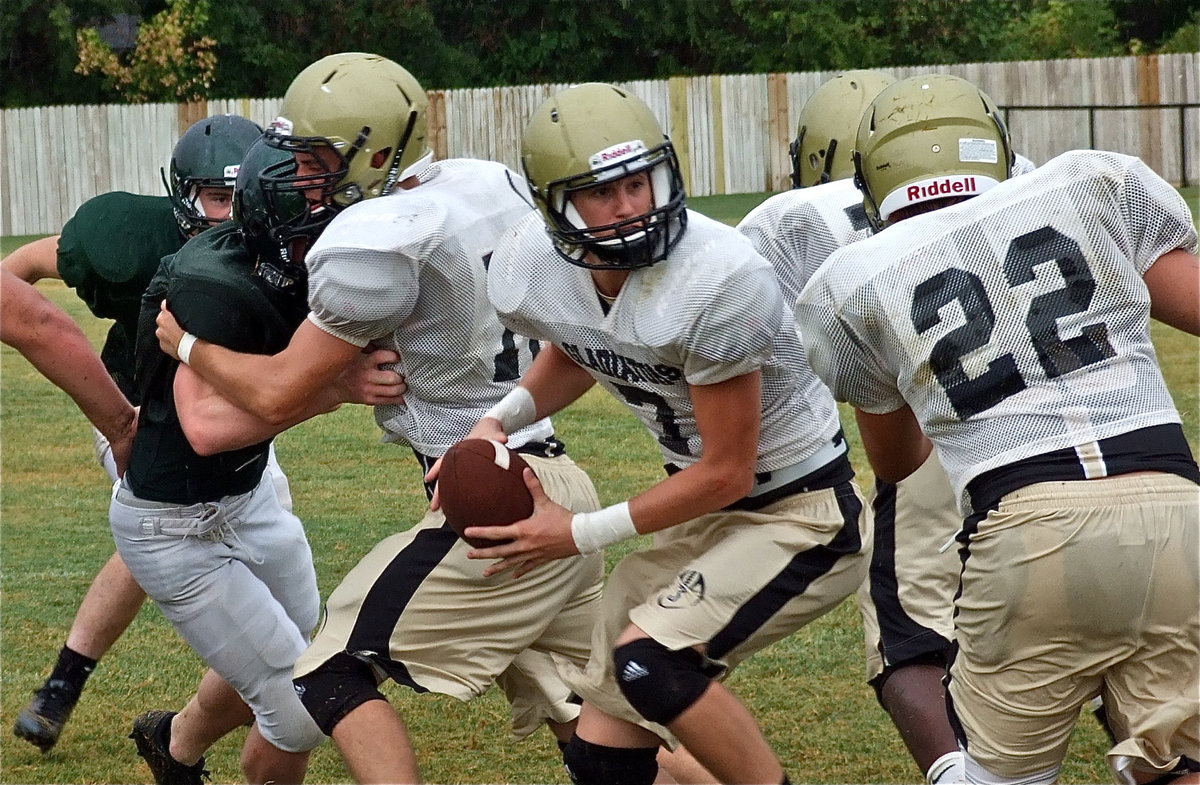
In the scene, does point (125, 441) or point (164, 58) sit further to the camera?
point (164, 58)

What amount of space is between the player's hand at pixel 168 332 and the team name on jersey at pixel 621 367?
0.88 metres

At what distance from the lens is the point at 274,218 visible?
3.27m

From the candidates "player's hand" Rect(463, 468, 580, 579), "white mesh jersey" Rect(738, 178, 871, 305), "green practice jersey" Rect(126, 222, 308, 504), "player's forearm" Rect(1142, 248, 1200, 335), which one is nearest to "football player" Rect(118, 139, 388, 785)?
"green practice jersey" Rect(126, 222, 308, 504)

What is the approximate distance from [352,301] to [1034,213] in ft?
4.35

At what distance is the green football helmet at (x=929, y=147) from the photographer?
287 centimetres

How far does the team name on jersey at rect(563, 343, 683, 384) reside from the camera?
2965 mm

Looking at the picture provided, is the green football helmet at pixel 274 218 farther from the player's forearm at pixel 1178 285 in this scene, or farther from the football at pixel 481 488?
the player's forearm at pixel 1178 285

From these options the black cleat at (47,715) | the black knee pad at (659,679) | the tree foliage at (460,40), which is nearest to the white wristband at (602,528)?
the black knee pad at (659,679)

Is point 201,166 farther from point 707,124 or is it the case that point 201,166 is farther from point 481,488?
point 707,124

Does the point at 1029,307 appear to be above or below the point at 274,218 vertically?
below

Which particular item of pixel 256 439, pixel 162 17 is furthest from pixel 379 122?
pixel 162 17

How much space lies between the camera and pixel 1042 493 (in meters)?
2.63

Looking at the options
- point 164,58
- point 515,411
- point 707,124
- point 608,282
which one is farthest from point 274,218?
point 164,58

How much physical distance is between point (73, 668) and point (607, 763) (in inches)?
82.2
